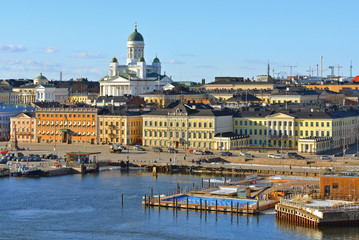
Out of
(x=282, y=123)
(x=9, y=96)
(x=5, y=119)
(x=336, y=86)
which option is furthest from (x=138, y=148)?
(x=336, y=86)

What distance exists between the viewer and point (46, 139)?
104 metres

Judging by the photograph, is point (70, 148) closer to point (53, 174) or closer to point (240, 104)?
point (53, 174)

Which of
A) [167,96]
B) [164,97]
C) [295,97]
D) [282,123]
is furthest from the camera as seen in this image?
[167,96]

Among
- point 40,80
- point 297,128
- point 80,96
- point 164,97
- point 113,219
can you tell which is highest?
point 40,80

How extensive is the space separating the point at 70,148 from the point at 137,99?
97.1 feet

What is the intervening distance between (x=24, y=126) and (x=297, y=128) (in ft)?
115

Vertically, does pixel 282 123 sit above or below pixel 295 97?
below

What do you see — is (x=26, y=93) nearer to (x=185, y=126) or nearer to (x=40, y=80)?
(x=40, y=80)

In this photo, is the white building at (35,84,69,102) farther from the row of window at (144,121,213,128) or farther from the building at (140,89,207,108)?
the row of window at (144,121,213,128)

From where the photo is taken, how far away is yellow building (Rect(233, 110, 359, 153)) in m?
88.2

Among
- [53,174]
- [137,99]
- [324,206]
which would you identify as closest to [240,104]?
[137,99]

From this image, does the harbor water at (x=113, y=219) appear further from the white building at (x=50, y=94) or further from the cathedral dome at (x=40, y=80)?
the cathedral dome at (x=40, y=80)

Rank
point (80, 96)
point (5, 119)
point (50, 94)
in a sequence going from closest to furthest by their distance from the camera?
point (5, 119), point (80, 96), point (50, 94)

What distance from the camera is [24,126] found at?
346 ft
